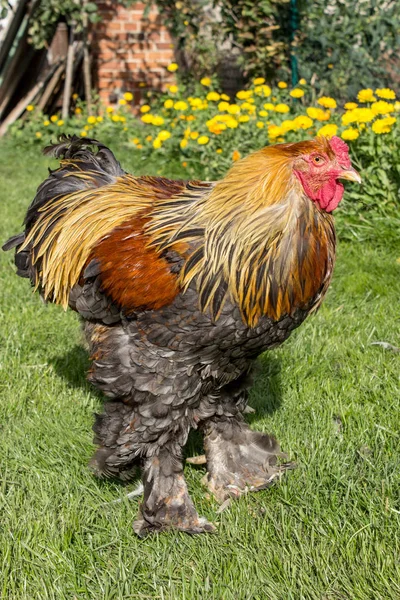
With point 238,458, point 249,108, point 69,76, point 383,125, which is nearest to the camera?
point 238,458

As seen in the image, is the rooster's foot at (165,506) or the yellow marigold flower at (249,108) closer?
the rooster's foot at (165,506)

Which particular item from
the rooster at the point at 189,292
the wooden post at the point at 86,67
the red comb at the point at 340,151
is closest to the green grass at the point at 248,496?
the rooster at the point at 189,292

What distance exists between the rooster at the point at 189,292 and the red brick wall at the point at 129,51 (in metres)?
7.79

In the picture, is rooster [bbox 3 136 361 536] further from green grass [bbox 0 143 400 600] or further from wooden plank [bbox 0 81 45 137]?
wooden plank [bbox 0 81 45 137]

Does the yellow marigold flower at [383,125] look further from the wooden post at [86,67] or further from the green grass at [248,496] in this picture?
the wooden post at [86,67]

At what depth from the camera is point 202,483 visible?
3.06 meters

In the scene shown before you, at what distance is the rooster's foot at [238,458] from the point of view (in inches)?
118

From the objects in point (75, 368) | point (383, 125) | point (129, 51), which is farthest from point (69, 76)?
point (75, 368)

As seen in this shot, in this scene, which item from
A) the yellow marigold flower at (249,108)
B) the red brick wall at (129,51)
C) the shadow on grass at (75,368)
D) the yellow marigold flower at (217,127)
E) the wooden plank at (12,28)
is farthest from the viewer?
the red brick wall at (129,51)

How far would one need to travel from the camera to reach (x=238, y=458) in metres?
3.14

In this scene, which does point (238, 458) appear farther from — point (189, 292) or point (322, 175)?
point (322, 175)

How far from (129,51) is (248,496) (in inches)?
348

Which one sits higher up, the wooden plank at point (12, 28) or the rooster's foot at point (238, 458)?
the wooden plank at point (12, 28)

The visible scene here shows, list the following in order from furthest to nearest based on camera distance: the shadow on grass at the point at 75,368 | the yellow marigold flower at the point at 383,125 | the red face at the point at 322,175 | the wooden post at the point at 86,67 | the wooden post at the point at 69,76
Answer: the wooden post at the point at 69,76, the wooden post at the point at 86,67, the yellow marigold flower at the point at 383,125, the shadow on grass at the point at 75,368, the red face at the point at 322,175
